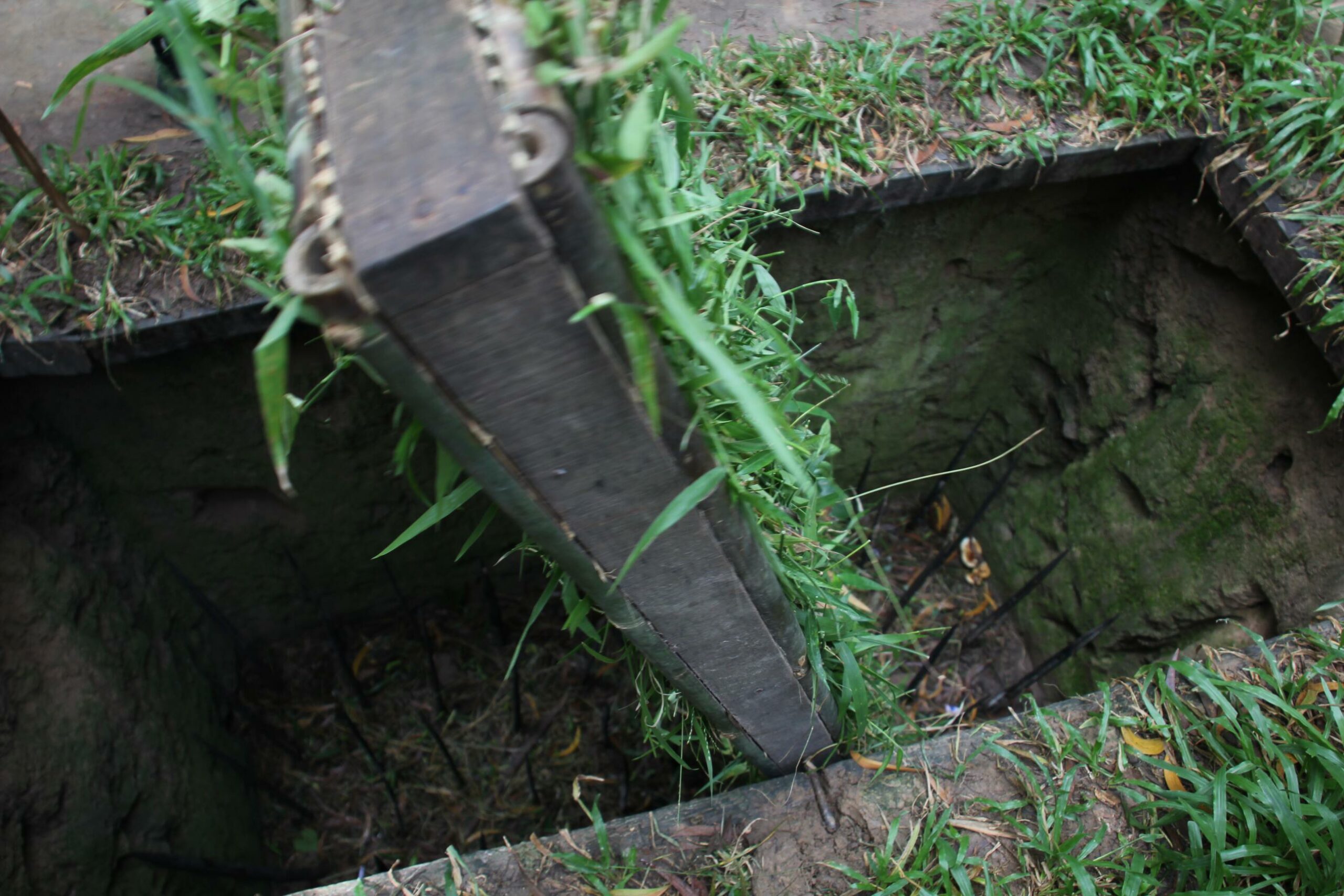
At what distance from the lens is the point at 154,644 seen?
6.74 feet

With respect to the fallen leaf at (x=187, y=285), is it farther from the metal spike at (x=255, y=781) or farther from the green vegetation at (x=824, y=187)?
the metal spike at (x=255, y=781)

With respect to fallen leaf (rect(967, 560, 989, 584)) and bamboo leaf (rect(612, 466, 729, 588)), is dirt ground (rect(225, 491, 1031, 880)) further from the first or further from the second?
bamboo leaf (rect(612, 466, 729, 588))

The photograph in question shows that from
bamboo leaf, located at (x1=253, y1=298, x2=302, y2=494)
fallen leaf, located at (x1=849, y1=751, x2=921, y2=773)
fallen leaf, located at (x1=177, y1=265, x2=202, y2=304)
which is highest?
bamboo leaf, located at (x1=253, y1=298, x2=302, y2=494)

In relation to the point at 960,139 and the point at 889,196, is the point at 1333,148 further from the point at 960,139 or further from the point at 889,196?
the point at 889,196

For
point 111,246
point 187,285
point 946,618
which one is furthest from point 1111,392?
point 111,246

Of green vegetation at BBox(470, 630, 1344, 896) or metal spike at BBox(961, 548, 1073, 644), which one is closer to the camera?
green vegetation at BBox(470, 630, 1344, 896)

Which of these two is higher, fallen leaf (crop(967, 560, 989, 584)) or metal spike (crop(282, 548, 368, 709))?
metal spike (crop(282, 548, 368, 709))

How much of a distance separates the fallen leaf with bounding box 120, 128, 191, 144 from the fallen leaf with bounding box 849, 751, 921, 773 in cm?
196

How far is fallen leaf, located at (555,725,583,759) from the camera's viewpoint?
2.41 meters

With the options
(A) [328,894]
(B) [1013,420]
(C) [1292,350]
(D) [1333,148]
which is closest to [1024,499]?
(B) [1013,420]

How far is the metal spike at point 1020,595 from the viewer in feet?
7.43

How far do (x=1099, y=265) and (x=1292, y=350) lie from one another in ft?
1.82

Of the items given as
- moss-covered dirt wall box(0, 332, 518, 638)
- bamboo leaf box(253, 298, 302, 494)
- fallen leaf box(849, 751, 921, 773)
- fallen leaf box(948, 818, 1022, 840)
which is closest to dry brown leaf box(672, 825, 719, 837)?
fallen leaf box(849, 751, 921, 773)

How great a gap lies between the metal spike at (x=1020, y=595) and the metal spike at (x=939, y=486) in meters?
0.39
